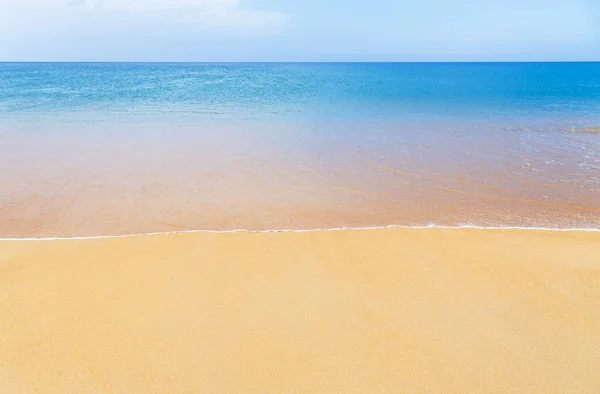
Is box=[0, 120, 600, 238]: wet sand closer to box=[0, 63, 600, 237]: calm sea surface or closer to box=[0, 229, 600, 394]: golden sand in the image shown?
box=[0, 63, 600, 237]: calm sea surface

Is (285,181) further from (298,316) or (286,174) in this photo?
(298,316)

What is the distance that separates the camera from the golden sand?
8.80 feet

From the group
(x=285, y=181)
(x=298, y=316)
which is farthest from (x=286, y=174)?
(x=298, y=316)

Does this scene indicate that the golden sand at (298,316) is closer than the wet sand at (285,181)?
Yes

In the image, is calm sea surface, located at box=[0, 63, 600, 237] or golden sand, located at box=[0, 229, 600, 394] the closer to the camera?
golden sand, located at box=[0, 229, 600, 394]

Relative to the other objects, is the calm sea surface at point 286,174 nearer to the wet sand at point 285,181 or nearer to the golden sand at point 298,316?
the wet sand at point 285,181

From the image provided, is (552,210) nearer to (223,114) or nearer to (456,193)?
(456,193)

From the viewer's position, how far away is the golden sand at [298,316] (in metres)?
2.68

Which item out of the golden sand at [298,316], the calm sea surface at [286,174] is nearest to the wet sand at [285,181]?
the calm sea surface at [286,174]

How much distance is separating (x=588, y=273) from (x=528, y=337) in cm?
154

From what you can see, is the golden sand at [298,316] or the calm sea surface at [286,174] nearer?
the golden sand at [298,316]

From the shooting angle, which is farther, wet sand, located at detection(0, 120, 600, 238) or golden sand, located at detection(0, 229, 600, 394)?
wet sand, located at detection(0, 120, 600, 238)

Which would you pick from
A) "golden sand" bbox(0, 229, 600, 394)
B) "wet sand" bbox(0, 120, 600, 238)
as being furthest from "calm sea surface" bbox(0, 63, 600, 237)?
"golden sand" bbox(0, 229, 600, 394)

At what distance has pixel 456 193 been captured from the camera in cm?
720
